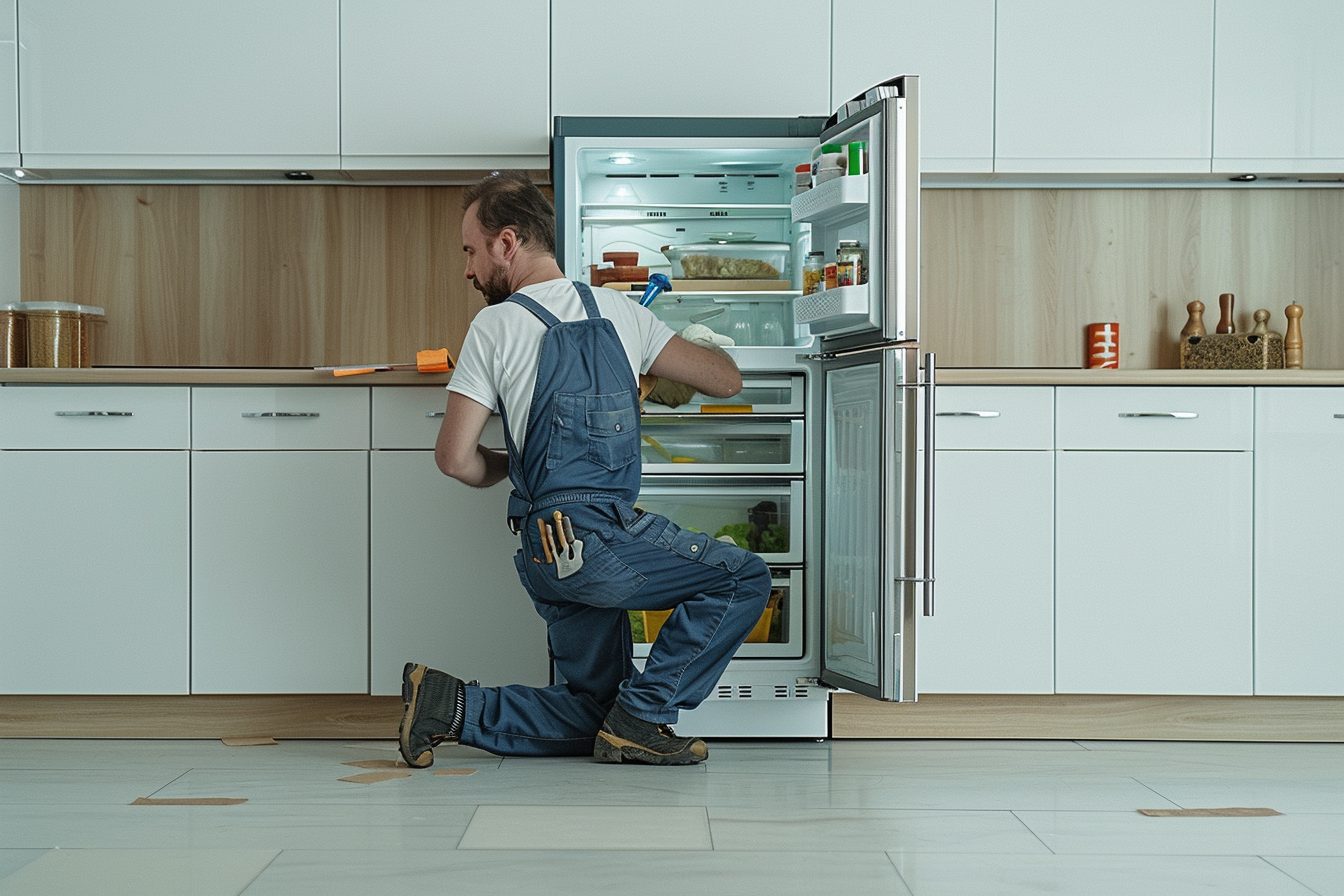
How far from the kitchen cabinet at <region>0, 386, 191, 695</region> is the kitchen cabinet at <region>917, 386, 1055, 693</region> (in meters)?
1.94

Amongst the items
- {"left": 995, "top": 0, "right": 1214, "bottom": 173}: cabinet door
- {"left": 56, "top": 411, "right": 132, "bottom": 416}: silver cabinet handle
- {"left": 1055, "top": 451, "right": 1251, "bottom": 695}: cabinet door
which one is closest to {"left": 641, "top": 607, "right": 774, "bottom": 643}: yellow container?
{"left": 1055, "top": 451, "right": 1251, "bottom": 695}: cabinet door

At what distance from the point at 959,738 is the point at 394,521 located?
1569mm

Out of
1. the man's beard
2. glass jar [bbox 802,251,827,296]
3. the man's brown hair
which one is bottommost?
the man's beard

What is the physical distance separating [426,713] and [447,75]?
1.86m

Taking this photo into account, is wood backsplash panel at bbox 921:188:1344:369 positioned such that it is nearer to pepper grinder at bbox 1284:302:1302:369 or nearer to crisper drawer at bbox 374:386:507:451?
pepper grinder at bbox 1284:302:1302:369

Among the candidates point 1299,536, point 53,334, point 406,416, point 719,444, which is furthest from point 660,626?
point 53,334

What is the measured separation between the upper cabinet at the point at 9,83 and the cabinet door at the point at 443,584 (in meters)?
1.51

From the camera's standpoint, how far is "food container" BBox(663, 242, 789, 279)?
3.42 meters

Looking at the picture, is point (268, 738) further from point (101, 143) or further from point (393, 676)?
point (101, 143)

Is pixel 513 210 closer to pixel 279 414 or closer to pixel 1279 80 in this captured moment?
pixel 279 414

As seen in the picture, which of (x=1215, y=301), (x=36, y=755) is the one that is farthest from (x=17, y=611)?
(x=1215, y=301)

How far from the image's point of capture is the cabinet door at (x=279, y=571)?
3.18 metres

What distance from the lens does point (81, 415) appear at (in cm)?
317

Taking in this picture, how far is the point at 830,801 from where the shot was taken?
2.55m
